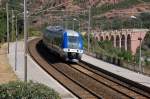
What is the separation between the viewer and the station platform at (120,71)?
37781 mm

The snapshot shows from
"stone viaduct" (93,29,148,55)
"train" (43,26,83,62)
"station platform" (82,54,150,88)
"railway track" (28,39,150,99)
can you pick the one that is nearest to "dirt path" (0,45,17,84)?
"railway track" (28,39,150,99)

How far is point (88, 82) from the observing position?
39.0 m

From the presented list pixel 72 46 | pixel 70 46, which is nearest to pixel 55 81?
pixel 70 46

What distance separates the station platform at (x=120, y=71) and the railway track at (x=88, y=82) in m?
0.84

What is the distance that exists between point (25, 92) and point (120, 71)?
27.6 metres

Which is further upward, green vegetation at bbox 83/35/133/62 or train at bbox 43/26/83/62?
train at bbox 43/26/83/62

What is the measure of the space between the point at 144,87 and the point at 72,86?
17.3ft

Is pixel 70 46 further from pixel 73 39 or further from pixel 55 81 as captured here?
pixel 55 81

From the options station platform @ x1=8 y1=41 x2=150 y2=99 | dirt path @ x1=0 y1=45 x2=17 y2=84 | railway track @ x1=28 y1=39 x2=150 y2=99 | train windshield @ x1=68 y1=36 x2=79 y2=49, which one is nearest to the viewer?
railway track @ x1=28 y1=39 x2=150 y2=99

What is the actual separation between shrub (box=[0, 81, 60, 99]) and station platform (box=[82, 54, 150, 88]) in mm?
18049

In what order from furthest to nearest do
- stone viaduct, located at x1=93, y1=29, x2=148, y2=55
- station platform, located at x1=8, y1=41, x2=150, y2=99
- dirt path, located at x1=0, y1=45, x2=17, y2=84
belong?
stone viaduct, located at x1=93, y1=29, x2=148, y2=55
dirt path, located at x1=0, y1=45, x2=17, y2=84
station platform, located at x1=8, y1=41, x2=150, y2=99

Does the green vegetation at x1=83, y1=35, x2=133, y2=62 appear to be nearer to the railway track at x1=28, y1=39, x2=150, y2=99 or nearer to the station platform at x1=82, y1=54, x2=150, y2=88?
the station platform at x1=82, y1=54, x2=150, y2=88

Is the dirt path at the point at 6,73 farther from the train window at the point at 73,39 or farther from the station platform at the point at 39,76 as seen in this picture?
the train window at the point at 73,39

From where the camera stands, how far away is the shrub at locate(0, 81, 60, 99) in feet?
55.7
